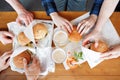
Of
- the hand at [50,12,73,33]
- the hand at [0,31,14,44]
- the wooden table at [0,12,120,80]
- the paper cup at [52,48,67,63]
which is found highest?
the hand at [50,12,73,33]

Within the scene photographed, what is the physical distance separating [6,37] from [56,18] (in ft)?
0.80

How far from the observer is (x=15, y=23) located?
3.05 feet

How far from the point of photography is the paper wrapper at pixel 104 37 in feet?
2.77

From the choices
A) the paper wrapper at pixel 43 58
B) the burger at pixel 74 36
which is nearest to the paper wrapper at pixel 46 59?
the paper wrapper at pixel 43 58

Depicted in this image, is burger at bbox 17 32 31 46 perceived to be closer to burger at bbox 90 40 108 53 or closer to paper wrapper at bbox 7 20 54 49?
paper wrapper at bbox 7 20 54 49

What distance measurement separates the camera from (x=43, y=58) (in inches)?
33.3

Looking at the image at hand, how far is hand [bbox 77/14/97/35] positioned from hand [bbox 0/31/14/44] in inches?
12.0

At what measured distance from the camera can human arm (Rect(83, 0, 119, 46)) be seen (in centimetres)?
89

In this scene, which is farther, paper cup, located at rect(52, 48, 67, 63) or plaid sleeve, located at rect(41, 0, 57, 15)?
plaid sleeve, located at rect(41, 0, 57, 15)

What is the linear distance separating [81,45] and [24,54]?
0.81 feet

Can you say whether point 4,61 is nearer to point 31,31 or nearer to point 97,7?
point 31,31

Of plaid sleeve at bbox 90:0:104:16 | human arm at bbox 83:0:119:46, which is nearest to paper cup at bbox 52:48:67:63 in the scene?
human arm at bbox 83:0:119:46

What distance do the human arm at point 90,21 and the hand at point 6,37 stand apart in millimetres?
305

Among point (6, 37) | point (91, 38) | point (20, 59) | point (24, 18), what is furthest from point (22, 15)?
point (91, 38)
